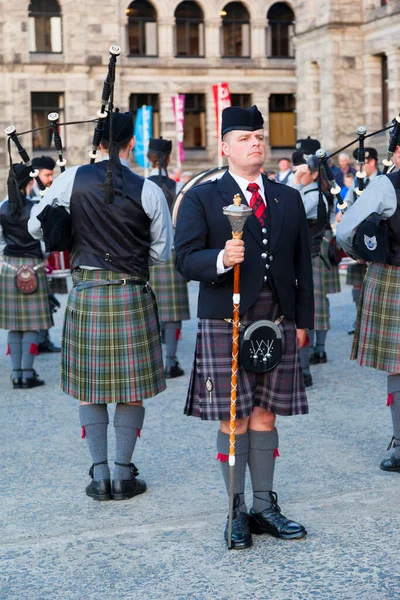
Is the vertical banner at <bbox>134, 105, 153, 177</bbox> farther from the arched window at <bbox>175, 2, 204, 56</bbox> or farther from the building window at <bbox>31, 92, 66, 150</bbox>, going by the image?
the arched window at <bbox>175, 2, 204, 56</bbox>

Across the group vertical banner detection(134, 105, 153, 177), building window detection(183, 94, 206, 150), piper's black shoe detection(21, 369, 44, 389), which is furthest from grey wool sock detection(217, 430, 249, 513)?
building window detection(183, 94, 206, 150)

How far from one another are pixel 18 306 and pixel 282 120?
32.4m

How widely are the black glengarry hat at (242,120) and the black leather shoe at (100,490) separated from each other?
1.71 metres

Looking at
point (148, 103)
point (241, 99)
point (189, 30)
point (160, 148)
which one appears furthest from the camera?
point (241, 99)

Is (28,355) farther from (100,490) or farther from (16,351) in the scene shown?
(100,490)

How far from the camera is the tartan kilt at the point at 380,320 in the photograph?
5.18 metres

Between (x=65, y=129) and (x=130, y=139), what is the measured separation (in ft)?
100

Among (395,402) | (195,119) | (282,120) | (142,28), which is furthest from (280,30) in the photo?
(395,402)

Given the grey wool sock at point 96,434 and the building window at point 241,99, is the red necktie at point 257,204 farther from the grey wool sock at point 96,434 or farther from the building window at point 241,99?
the building window at point 241,99

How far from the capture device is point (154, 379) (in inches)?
198

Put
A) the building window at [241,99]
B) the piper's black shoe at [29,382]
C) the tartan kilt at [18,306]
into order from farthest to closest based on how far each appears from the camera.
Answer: the building window at [241,99] → the tartan kilt at [18,306] → the piper's black shoe at [29,382]

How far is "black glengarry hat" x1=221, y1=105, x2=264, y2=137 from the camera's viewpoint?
4.17m

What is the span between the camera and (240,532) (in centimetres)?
418

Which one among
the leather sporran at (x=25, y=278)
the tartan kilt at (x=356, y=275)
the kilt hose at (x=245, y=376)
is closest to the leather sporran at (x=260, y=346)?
the kilt hose at (x=245, y=376)
